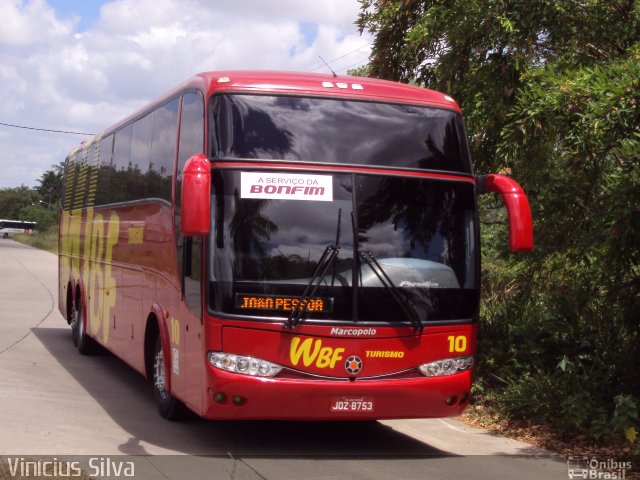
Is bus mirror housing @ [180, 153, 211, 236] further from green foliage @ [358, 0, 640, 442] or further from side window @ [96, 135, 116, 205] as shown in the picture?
side window @ [96, 135, 116, 205]

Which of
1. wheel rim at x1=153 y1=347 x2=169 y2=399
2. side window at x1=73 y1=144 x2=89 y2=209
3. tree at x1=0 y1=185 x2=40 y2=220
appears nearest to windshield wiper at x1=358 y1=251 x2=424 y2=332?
wheel rim at x1=153 y1=347 x2=169 y2=399

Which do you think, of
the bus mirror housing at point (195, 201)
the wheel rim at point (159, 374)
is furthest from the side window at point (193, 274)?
the wheel rim at point (159, 374)

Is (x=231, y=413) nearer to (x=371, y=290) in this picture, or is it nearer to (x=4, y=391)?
(x=371, y=290)

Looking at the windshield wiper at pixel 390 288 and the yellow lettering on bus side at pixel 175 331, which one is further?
the yellow lettering on bus side at pixel 175 331

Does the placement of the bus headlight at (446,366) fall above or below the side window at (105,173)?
below

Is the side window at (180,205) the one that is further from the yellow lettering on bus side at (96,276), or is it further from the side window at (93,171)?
the side window at (93,171)

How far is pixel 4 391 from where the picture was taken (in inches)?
420

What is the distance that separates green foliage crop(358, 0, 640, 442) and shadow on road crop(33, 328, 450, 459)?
1728 mm

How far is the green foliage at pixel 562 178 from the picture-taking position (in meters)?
8.73

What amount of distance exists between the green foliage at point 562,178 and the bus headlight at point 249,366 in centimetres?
322

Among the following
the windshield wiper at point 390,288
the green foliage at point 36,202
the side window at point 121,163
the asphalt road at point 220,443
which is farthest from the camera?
the green foliage at point 36,202

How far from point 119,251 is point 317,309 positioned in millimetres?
4918

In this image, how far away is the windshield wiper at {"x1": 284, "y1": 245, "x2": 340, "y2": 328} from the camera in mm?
7918

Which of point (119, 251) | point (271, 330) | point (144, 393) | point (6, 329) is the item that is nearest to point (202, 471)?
point (271, 330)
